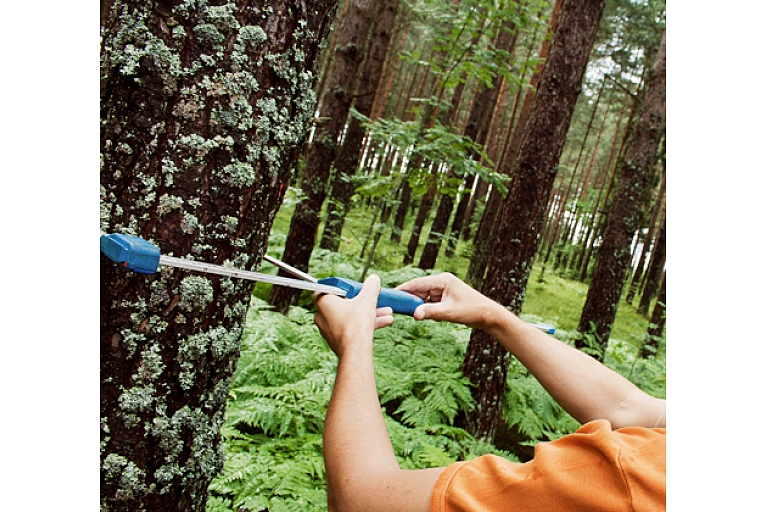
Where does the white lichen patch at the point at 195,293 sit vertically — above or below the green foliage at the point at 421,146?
below

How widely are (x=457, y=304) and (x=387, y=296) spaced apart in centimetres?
35

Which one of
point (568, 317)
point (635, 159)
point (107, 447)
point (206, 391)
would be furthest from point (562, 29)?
point (568, 317)

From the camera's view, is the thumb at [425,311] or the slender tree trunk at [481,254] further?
the slender tree trunk at [481,254]

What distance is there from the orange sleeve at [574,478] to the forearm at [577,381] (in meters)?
0.55

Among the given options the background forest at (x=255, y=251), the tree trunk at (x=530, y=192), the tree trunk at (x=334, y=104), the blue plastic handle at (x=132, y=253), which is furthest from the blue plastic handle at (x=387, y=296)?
the tree trunk at (x=334, y=104)

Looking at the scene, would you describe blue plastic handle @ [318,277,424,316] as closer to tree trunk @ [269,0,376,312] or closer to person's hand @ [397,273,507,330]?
person's hand @ [397,273,507,330]

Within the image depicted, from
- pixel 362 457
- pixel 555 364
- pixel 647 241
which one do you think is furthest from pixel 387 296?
pixel 647 241

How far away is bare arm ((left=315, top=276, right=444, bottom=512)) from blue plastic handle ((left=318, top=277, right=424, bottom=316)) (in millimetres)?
93

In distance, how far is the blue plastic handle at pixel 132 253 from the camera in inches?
42.6

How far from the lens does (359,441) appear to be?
116 cm

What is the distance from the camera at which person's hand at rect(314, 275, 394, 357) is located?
1335 mm

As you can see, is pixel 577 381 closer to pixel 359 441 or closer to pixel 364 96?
pixel 359 441

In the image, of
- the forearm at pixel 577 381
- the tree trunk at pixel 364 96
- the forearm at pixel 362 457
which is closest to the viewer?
the forearm at pixel 362 457

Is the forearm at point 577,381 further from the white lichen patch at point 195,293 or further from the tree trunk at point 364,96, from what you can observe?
the tree trunk at point 364,96
